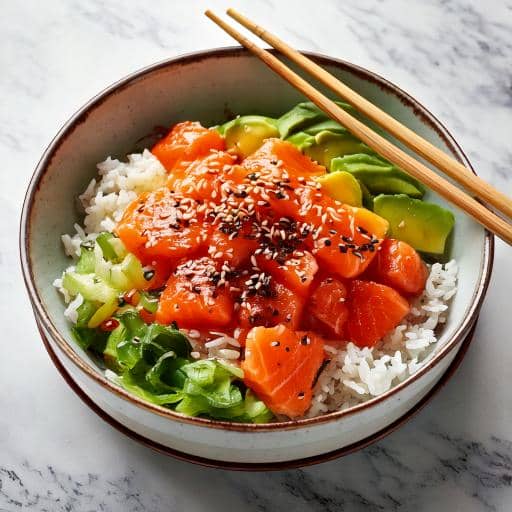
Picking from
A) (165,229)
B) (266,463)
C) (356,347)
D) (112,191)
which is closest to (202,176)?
(165,229)

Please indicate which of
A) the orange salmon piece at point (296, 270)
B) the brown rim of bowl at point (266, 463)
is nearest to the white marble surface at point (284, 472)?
the brown rim of bowl at point (266, 463)

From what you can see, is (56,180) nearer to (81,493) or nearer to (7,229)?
(7,229)

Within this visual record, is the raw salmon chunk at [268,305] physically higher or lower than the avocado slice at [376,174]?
lower

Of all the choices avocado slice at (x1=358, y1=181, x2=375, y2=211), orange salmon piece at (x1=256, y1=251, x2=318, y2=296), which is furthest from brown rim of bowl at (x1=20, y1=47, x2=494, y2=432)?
orange salmon piece at (x1=256, y1=251, x2=318, y2=296)

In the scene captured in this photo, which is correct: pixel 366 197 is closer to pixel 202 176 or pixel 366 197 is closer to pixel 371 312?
pixel 371 312

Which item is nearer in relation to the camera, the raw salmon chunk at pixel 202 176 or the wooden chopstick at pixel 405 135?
the wooden chopstick at pixel 405 135

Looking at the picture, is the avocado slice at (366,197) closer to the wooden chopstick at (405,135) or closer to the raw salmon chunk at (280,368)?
the wooden chopstick at (405,135)
